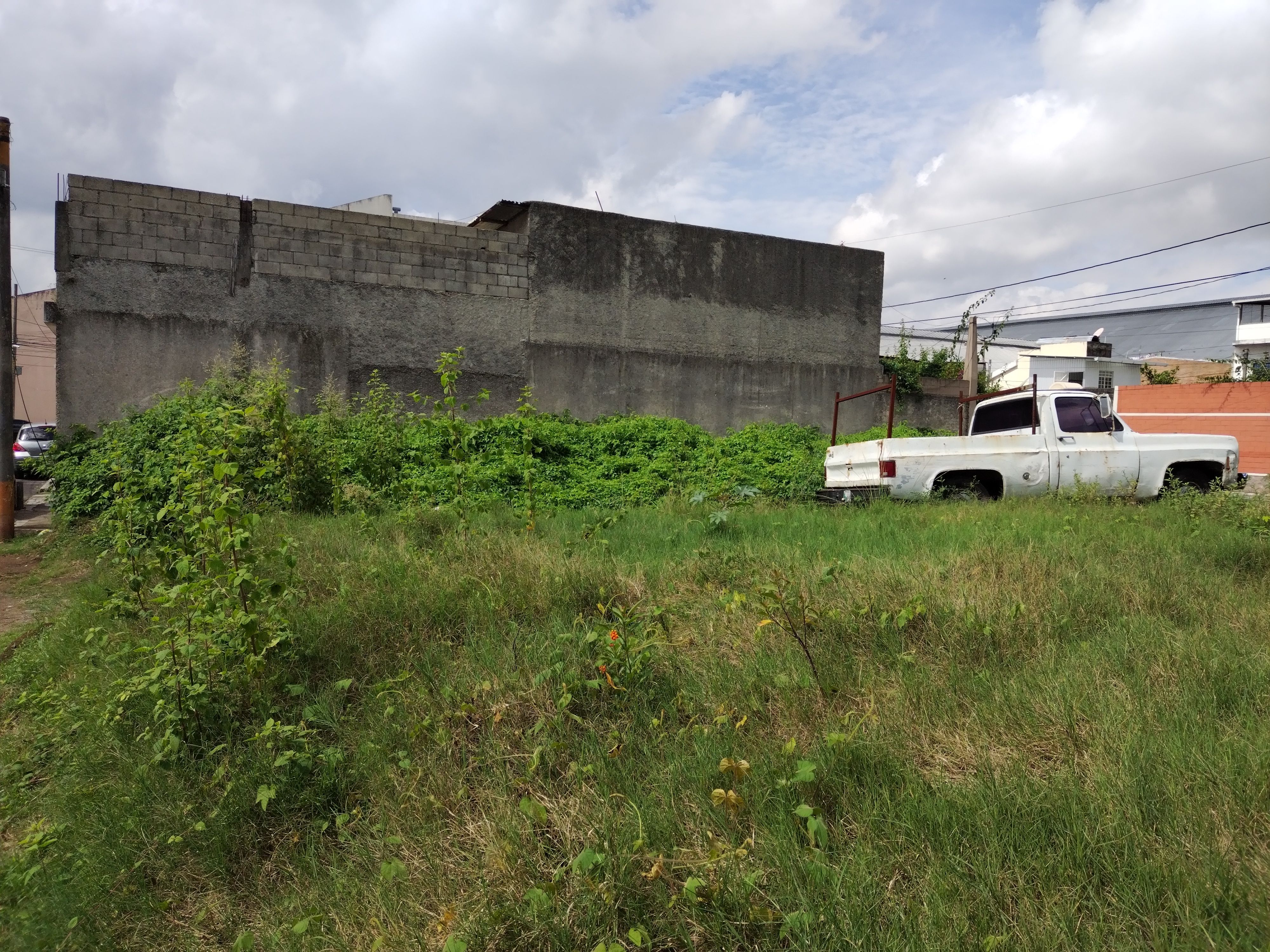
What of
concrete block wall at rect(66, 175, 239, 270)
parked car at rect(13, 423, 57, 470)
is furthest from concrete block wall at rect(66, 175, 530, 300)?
parked car at rect(13, 423, 57, 470)

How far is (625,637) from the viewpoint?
409 cm

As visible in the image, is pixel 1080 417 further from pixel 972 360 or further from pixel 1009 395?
pixel 972 360

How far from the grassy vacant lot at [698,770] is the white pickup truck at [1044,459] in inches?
144

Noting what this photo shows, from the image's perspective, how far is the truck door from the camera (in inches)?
378

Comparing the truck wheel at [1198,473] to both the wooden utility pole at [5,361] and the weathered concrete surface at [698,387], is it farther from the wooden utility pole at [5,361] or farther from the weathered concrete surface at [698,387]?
the wooden utility pole at [5,361]

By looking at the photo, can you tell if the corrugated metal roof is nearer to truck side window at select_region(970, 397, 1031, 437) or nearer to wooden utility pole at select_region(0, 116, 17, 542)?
truck side window at select_region(970, 397, 1031, 437)

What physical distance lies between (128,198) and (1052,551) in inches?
534

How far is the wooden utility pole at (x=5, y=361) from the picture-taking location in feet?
34.8

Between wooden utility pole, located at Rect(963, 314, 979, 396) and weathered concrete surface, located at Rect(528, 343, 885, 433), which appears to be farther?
wooden utility pole, located at Rect(963, 314, 979, 396)

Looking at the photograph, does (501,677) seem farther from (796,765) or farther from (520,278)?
(520,278)

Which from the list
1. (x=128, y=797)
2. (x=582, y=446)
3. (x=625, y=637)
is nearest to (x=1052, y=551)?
(x=625, y=637)

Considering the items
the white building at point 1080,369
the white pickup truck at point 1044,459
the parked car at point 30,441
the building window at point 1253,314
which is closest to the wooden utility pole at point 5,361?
the parked car at point 30,441

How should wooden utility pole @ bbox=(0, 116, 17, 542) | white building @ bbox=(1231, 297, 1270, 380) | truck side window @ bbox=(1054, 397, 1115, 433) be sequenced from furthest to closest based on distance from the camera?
white building @ bbox=(1231, 297, 1270, 380)
wooden utility pole @ bbox=(0, 116, 17, 542)
truck side window @ bbox=(1054, 397, 1115, 433)

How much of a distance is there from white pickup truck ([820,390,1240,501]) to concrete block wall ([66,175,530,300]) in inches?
307
